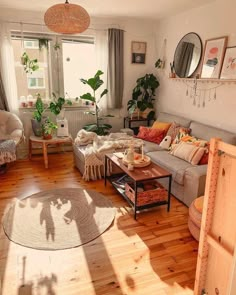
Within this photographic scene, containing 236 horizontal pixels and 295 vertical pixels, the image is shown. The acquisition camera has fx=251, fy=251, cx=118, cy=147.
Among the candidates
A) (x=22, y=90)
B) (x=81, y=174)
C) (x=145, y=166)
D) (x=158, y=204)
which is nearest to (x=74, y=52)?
(x=22, y=90)

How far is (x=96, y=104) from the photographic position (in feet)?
14.9

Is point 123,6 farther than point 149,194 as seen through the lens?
Yes

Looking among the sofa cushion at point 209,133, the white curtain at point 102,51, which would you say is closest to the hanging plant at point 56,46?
the white curtain at point 102,51

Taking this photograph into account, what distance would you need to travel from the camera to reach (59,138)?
4125 millimetres

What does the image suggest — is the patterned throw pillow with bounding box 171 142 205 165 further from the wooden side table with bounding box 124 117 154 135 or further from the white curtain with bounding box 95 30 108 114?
the white curtain with bounding box 95 30 108 114

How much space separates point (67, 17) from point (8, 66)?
2.21m

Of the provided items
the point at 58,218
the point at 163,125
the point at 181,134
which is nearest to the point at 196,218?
the point at 58,218

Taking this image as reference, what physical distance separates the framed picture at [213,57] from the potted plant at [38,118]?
99.7 inches

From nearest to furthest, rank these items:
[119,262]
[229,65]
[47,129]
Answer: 1. [119,262]
2. [229,65]
3. [47,129]

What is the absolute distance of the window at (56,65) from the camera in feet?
13.9

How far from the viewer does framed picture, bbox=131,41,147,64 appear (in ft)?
15.4

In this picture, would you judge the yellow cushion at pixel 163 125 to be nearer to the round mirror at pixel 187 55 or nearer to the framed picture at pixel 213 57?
the round mirror at pixel 187 55

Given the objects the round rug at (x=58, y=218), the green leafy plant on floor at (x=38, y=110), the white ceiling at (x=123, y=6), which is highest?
the white ceiling at (x=123, y=6)

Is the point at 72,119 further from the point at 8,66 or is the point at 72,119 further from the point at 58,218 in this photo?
the point at 58,218
